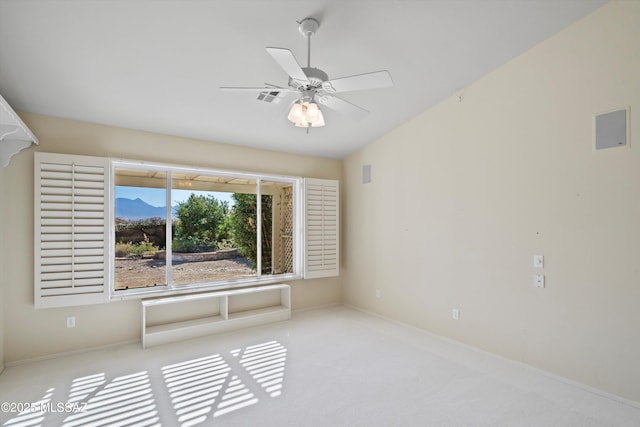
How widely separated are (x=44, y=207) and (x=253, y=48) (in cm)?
254

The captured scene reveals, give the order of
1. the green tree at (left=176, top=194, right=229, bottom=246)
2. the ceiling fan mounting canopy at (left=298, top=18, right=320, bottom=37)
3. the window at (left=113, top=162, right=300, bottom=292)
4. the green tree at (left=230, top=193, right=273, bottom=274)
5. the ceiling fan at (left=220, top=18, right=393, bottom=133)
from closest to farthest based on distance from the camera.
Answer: the ceiling fan at (left=220, top=18, right=393, bottom=133) < the ceiling fan mounting canopy at (left=298, top=18, right=320, bottom=37) < the window at (left=113, top=162, right=300, bottom=292) < the green tree at (left=176, top=194, right=229, bottom=246) < the green tree at (left=230, top=193, right=273, bottom=274)

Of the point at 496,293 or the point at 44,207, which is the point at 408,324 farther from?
the point at 44,207

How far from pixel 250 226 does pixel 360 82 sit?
3.00 metres

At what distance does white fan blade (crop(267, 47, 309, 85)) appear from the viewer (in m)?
1.78

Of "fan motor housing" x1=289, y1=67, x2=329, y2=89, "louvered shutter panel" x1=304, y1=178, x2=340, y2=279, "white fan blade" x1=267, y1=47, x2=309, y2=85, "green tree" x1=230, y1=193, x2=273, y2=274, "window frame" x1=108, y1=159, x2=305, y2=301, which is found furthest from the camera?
"louvered shutter panel" x1=304, y1=178, x2=340, y2=279

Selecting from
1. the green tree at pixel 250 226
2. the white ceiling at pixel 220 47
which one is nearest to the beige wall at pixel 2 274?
the white ceiling at pixel 220 47

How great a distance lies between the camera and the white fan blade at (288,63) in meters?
1.78

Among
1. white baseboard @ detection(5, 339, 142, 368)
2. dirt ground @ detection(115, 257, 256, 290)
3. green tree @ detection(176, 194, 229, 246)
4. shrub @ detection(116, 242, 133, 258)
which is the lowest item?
white baseboard @ detection(5, 339, 142, 368)

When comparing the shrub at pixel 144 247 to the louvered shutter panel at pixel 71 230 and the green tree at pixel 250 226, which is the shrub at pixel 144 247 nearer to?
the louvered shutter panel at pixel 71 230

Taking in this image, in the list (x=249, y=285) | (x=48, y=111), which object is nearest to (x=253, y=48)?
(x=48, y=111)

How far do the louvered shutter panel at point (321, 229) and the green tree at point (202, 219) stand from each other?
1.21 meters

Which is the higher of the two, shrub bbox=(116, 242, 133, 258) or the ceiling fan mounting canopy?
Answer: the ceiling fan mounting canopy

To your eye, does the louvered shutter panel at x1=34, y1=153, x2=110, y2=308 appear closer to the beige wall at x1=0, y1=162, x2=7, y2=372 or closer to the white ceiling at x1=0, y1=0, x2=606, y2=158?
the beige wall at x1=0, y1=162, x2=7, y2=372

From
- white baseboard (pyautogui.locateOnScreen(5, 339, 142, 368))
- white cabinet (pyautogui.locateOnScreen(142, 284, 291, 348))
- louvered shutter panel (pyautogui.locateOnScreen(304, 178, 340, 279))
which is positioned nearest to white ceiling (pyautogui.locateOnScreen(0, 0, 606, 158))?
louvered shutter panel (pyautogui.locateOnScreen(304, 178, 340, 279))
